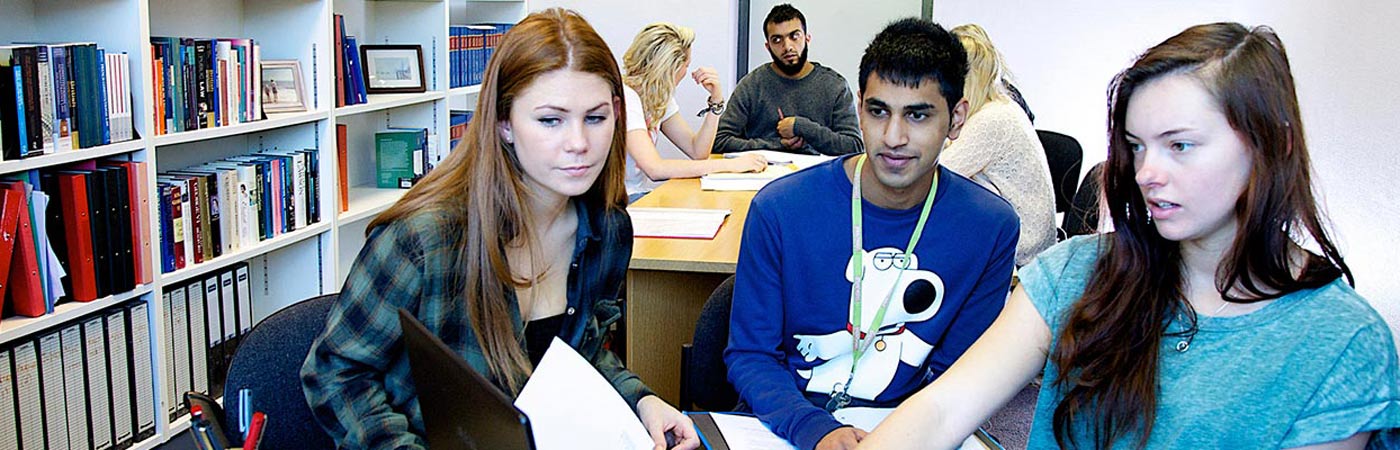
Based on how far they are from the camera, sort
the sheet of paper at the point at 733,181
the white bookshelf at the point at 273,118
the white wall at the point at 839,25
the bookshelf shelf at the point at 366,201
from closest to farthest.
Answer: the white bookshelf at the point at 273,118
the sheet of paper at the point at 733,181
the bookshelf shelf at the point at 366,201
the white wall at the point at 839,25

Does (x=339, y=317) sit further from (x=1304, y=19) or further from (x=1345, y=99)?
(x=1304, y=19)

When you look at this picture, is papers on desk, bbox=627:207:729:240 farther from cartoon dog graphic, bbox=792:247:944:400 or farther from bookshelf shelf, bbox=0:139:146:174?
bookshelf shelf, bbox=0:139:146:174

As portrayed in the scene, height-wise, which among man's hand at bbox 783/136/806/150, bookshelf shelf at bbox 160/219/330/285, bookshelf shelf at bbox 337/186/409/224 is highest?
man's hand at bbox 783/136/806/150

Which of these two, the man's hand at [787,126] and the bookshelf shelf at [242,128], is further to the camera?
the man's hand at [787,126]

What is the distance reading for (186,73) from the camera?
2.93m

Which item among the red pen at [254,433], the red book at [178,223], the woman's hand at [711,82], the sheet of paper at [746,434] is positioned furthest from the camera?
the woman's hand at [711,82]

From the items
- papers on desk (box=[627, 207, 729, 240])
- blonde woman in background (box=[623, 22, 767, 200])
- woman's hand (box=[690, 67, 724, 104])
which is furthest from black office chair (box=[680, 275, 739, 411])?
woman's hand (box=[690, 67, 724, 104])

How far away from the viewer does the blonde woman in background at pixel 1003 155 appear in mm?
3180

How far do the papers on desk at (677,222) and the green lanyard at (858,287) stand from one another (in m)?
0.91

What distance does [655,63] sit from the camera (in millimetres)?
4051

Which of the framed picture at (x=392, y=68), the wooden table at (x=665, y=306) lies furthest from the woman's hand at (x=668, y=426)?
the framed picture at (x=392, y=68)

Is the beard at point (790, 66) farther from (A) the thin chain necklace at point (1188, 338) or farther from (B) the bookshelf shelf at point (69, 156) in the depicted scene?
(A) the thin chain necklace at point (1188, 338)

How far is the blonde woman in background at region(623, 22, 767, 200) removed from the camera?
3.81m

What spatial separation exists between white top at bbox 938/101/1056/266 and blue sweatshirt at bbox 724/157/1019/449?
4.22ft
